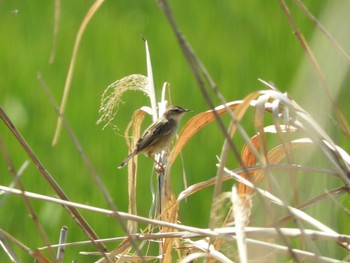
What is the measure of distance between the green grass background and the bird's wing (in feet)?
2.95

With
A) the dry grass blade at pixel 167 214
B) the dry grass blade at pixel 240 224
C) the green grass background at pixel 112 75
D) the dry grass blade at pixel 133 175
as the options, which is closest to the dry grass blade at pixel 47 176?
the dry grass blade at pixel 167 214

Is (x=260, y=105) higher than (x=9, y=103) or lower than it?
higher

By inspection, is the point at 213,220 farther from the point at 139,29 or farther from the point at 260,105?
the point at 139,29

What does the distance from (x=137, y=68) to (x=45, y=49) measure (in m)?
0.95

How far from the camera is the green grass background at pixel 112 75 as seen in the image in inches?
273

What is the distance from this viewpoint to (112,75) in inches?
316

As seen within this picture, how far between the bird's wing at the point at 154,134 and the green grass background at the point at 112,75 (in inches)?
35.4

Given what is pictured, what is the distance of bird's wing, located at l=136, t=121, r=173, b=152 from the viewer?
559cm

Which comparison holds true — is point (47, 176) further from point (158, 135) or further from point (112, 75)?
point (112, 75)

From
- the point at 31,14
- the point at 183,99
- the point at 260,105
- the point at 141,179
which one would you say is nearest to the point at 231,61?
the point at 183,99

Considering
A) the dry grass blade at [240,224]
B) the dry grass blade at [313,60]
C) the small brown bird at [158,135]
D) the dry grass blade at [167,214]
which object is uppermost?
the dry grass blade at [313,60]

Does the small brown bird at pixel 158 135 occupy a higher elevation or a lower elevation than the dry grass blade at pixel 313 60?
lower

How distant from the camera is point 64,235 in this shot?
3.32 metres

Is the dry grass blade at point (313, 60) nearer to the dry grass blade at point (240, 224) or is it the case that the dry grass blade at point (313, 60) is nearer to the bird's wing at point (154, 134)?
the dry grass blade at point (240, 224)
